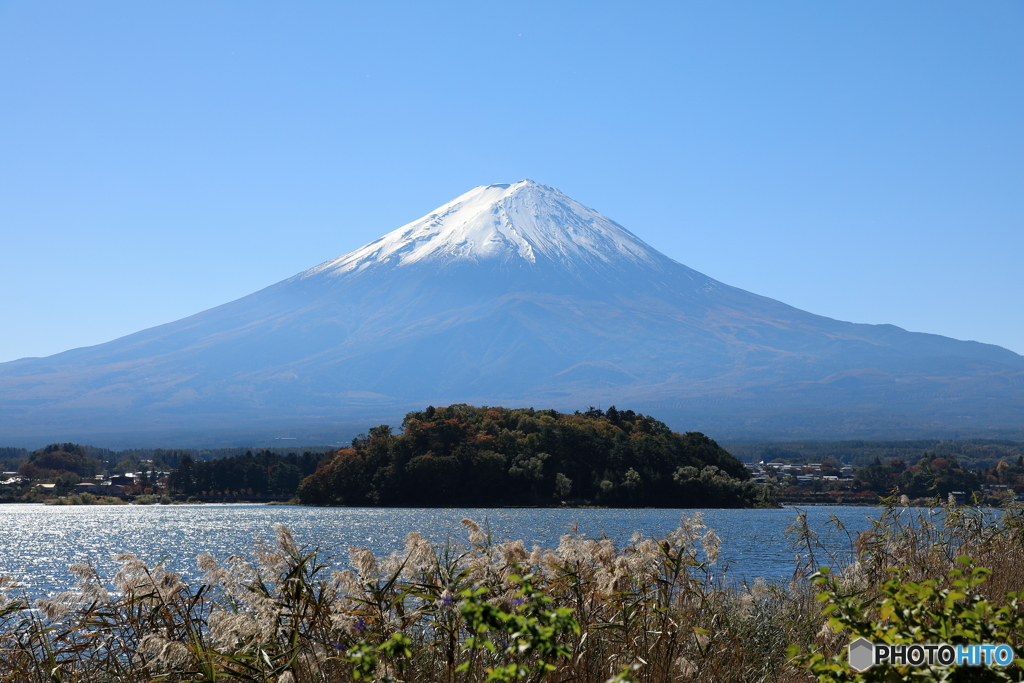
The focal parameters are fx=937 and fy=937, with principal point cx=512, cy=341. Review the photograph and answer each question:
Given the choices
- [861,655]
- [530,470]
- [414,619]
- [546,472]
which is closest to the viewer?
[861,655]

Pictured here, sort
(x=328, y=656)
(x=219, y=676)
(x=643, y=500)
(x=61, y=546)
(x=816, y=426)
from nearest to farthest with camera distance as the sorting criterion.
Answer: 1. (x=219, y=676)
2. (x=328, y=656)
3. (x=61, y=546)
4. (x=643, y=500)
5. (x=816, y=426)

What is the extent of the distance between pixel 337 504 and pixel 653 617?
47.9 meters

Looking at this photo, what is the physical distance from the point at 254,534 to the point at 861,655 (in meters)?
28.9

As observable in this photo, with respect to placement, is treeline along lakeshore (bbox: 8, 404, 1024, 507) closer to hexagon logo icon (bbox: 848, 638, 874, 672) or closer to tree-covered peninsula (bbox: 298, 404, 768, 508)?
tree-covered peninsula (bbox: 298, 404, 768, 508)

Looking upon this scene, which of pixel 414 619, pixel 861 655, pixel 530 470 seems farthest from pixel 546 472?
pixel 861 655

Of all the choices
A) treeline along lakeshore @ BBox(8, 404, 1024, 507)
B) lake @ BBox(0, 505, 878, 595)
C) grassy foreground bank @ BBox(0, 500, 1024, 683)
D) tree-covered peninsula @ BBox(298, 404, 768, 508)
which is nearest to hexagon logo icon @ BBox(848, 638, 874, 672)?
grassy foreground bank @ BBox(0, 500, 1024, 683)

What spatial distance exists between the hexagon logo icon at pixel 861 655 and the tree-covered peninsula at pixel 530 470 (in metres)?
45.5

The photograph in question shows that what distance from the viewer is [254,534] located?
1195 inches

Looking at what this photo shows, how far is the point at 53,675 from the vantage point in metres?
4.98

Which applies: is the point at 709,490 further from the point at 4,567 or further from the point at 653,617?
the point at 653,617

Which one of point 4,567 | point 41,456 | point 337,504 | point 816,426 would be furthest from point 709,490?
point 816,426

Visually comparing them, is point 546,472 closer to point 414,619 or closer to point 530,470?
point 530,470

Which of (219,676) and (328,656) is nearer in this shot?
(219,676)

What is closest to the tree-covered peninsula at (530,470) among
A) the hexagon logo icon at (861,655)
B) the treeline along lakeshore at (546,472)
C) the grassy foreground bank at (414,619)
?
the treeline along lakeshore at (546,472)
